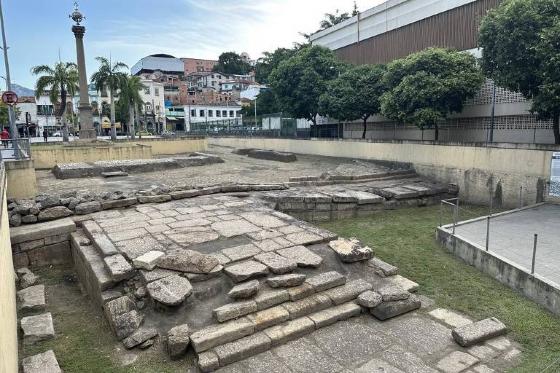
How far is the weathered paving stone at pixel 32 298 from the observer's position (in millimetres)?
5605

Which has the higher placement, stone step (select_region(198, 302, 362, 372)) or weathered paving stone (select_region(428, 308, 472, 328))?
stone step (select_region(198, 302, 362, 372))

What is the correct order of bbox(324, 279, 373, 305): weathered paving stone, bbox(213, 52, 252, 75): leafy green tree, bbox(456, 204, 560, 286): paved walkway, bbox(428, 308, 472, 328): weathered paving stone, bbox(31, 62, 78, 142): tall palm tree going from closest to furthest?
bbox(428, 308, 472, 328): weathered paving stone, bbox(324, 279, 373, 305): weathered paving stone, bbox(456, 204, 560, 286): paved walkway, bbox(31, 62, 78, 142): tall palm tree, bbox(213, 52, 252, 75): leafy green tree

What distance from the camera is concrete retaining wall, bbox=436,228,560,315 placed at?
213 inches

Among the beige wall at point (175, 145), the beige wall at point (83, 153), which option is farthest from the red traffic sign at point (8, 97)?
the beige wall at point (175, 145)

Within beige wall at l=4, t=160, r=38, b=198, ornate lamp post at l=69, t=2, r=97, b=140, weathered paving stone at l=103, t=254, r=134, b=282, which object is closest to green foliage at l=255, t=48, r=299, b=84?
ornate lamp post at l=69, t=2, r=97, b=140

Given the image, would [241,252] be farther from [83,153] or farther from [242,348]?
[83,153]

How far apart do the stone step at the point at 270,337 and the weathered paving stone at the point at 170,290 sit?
0.81 meters

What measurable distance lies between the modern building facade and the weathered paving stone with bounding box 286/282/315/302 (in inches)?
471

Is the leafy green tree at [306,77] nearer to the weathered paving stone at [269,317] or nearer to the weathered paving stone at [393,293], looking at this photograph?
the weathered paving stone at [393,293]

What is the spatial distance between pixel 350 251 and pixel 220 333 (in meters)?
2.68

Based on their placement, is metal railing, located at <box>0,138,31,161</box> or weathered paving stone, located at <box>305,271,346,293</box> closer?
weathered paving stone, located at <box>305,271,346,293</box>

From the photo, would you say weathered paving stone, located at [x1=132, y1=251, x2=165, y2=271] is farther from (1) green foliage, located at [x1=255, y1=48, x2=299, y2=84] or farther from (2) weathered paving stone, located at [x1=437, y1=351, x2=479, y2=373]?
(1) green foliage, located at [x1=255, y1=48, x2=299, y2=84]

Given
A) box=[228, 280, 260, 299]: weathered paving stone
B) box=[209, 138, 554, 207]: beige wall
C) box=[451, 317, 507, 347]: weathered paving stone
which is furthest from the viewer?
box=[209, 138, 554, 207]: beige wall

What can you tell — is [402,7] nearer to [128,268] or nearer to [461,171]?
[461,171]
